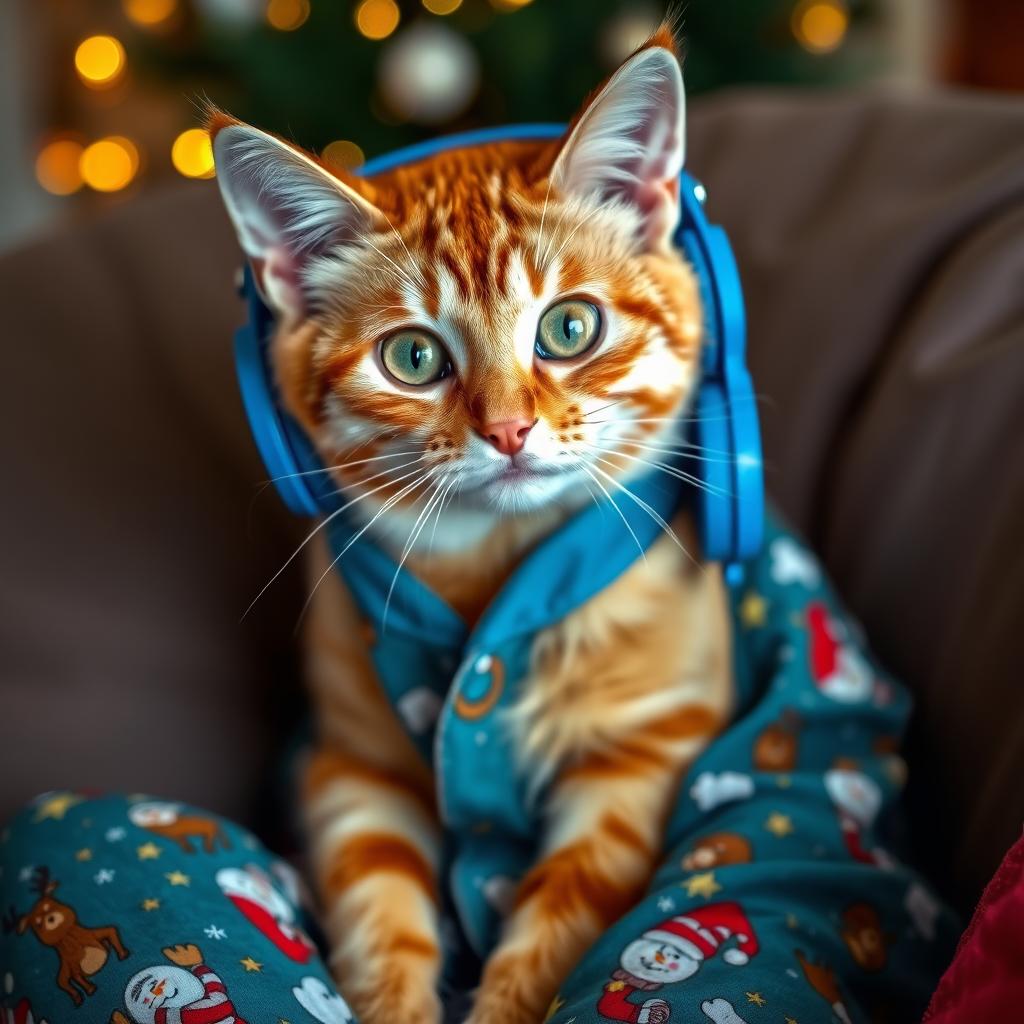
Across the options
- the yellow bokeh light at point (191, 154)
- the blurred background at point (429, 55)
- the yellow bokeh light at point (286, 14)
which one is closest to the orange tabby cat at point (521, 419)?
the blurred background at point (429, 55)

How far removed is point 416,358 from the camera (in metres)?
0.97

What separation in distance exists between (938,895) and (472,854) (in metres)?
0.52

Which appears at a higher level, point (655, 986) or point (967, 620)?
point (967, 620)

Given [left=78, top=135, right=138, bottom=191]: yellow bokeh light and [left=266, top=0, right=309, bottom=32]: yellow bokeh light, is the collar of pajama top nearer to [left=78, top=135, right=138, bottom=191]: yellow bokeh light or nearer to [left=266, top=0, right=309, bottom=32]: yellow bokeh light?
[left=266, top=0, right=309, bottom=32]: yellow bokeh light

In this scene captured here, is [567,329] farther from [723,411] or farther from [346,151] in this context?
[346,151]

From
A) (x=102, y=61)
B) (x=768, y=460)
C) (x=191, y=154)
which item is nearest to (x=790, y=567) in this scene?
(x=768, y=460)

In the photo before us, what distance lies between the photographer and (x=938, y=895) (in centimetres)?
116

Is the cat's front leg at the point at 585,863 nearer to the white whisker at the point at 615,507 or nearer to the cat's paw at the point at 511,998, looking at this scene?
the cat's paw at the point at 511,998

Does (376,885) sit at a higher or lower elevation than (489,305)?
lower

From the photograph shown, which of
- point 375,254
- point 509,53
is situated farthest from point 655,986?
point 509,53

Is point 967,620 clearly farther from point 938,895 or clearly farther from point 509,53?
point 509,53

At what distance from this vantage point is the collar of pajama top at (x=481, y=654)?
1.05 meters

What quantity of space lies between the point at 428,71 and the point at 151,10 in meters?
0.81

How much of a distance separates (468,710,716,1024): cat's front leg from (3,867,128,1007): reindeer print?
0.33 meters
